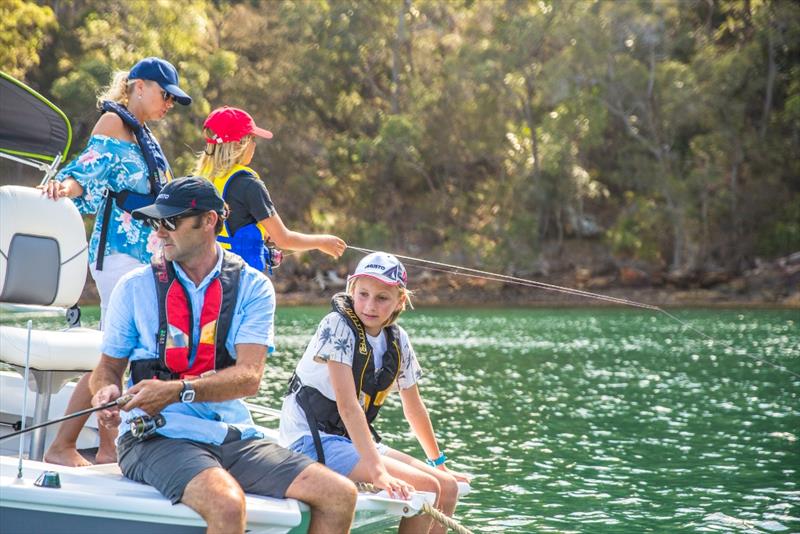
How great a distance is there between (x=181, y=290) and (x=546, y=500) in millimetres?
4052

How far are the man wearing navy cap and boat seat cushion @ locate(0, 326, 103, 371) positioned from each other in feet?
3.41

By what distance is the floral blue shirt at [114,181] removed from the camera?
5.40m

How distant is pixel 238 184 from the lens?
5.55 metres

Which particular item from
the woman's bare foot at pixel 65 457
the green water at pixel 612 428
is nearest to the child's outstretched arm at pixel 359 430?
the woman's bare foot at pixel 65 457

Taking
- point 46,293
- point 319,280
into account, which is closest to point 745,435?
point 46,293

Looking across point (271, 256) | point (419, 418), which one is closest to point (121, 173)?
point (271, 256)

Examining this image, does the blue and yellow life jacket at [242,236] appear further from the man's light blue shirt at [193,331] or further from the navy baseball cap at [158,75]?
the man's light blue shirt at [193,331]

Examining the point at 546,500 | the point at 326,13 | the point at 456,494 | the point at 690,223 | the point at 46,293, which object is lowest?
the point at 546,500

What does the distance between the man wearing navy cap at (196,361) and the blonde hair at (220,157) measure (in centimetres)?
141

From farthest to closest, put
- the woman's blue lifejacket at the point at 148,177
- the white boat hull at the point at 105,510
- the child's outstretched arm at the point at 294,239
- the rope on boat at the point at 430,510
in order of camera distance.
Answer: the child's outstretched arm at the point at 294,239
the woman's blue lifejacket at the point at 148,177
the rope on boat at the point at 430,510
the white boat hull at the point at 105,510

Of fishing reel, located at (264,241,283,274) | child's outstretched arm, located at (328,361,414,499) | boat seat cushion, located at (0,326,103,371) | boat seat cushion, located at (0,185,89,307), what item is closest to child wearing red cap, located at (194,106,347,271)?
fishing reel, located at (264,241,283,274)

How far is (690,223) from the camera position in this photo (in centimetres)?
4012

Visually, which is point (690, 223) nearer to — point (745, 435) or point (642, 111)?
point (642, 111)

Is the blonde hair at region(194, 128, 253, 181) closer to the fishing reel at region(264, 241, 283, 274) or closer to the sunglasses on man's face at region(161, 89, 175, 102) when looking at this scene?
the sunglasses on man's face at region(161, 89, 175, 102)
